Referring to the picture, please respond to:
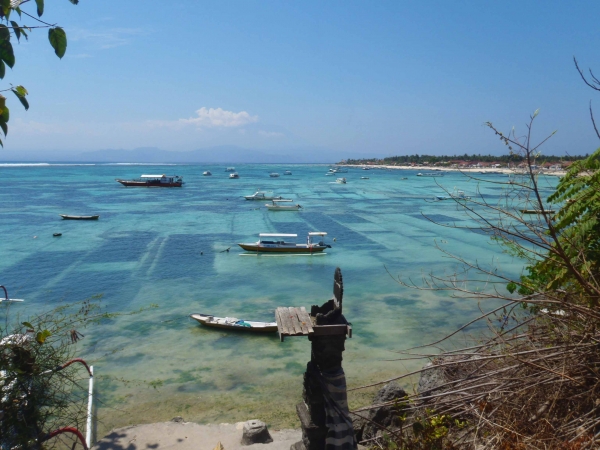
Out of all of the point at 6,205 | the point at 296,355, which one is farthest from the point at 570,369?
the point at 6,205

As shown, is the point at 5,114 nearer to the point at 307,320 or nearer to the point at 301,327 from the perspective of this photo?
the point at 301,327

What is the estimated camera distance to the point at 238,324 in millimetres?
15727

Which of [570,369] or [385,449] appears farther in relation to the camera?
[385,449]

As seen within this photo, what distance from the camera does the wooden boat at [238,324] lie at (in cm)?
1560

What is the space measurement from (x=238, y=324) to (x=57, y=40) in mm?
13824

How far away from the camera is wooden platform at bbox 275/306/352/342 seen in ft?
18.6

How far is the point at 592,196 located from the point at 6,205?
2357 inches

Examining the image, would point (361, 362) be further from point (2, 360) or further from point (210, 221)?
point (210, 221)

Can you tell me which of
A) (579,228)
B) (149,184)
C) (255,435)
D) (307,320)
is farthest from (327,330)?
(149,184)

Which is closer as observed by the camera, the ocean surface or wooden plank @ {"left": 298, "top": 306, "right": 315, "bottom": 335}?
wooden plank @ {"left": 298, "top": 306, "right": 315, "bottom": 335}

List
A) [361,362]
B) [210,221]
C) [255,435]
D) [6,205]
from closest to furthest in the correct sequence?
[255,435] < [361,362] < [210,221] < [6,205]

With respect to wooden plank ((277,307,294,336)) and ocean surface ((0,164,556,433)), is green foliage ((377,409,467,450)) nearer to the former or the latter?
wooden plank ((277,307,294,336))

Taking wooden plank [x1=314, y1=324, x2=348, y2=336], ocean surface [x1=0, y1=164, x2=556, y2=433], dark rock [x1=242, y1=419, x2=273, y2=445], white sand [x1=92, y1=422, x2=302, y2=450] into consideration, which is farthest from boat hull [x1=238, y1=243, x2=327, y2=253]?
wooden plank [x1=314, y1=324, x2=348, y2=336]

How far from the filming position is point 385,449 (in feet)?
17.4
